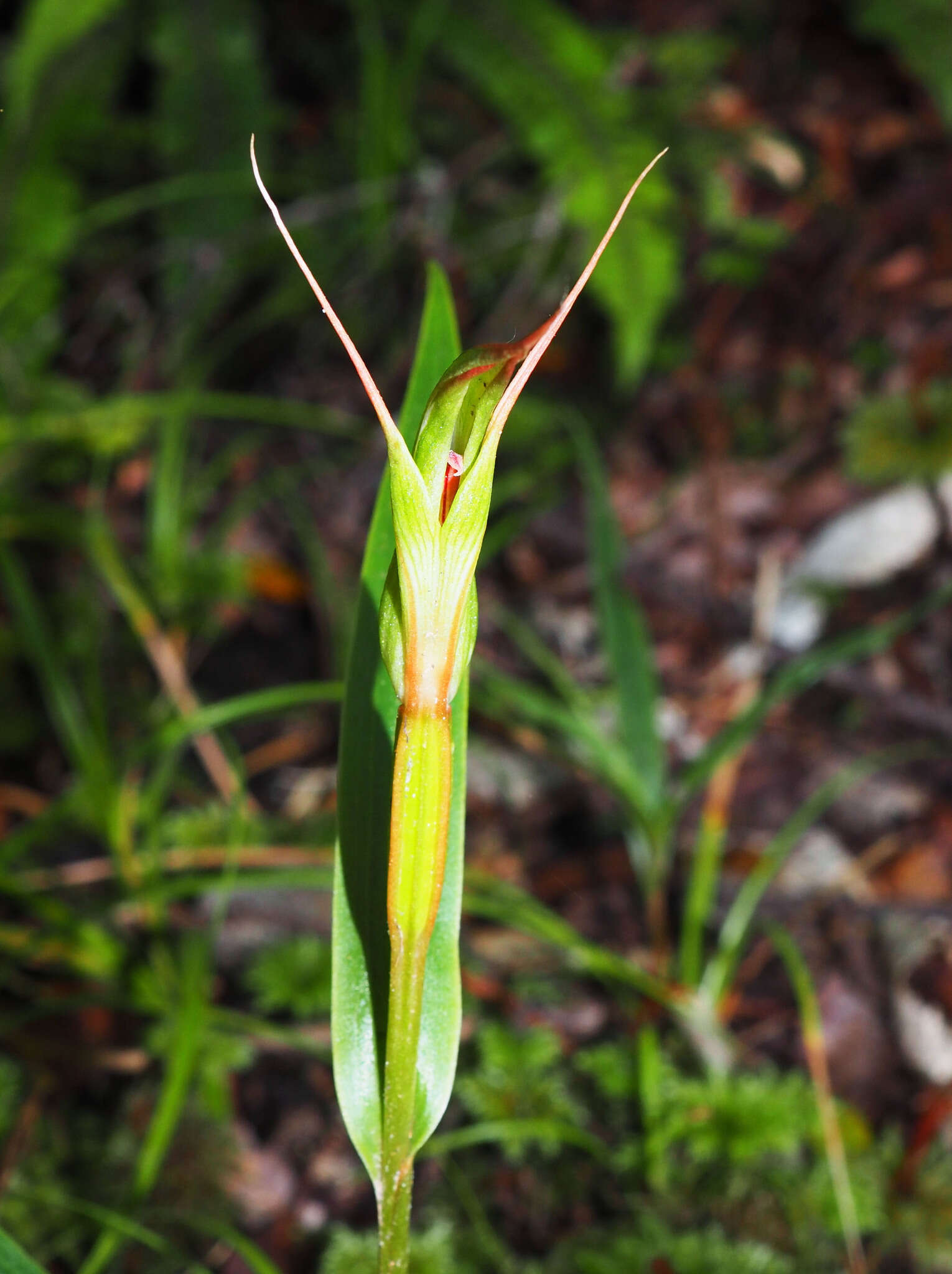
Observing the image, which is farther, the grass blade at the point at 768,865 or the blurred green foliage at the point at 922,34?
the blurred green foliage at the point at 922,34

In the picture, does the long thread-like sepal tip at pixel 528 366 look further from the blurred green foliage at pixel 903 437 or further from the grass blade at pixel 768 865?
the blurred green foliage at pixel 903 437

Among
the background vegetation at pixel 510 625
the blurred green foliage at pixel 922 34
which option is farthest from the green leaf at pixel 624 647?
the blurred green foliage at pixel 922 34

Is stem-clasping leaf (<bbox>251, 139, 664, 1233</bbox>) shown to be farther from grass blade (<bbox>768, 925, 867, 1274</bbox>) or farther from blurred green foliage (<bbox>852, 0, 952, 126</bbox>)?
blurred green foliage (<bbox>852, 0, 952, 126</bbox>)

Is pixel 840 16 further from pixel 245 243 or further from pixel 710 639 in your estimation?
pixel 710 639

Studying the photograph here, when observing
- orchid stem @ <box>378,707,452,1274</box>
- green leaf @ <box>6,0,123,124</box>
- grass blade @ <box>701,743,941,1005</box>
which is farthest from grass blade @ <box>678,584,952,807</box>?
green leaf @ <box>6,0,123,124</box>

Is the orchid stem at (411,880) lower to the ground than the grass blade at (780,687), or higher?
higher

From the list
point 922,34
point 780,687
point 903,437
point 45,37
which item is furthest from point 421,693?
point 922,34

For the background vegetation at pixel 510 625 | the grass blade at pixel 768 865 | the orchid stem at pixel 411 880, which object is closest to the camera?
the orchid stem at pixel 411 880
